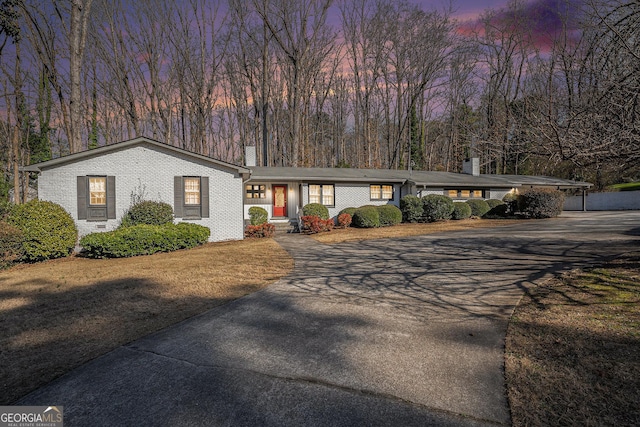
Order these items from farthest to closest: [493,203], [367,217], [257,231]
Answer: [493,203], [367,217], [257,231]

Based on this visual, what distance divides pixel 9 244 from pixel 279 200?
37.2ft

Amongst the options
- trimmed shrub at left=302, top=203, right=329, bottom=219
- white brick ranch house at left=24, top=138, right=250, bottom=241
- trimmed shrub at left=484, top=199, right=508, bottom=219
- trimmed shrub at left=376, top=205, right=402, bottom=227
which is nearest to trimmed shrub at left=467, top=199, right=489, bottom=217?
trimmed shrub at left=484, top=199, right=508, bottom=219

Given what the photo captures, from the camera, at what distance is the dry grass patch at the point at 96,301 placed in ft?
11.2

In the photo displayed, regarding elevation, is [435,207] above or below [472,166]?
below

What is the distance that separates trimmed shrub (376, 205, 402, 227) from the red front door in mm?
5487

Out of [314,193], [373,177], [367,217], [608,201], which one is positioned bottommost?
[367,217]

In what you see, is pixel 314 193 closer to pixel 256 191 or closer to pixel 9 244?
pixel 256 191

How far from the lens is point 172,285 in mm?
6402

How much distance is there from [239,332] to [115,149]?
39.8 feet

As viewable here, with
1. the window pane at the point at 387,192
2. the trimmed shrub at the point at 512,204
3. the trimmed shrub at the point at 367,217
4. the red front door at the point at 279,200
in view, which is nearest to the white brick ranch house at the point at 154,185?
the red front door at the point at 279,200

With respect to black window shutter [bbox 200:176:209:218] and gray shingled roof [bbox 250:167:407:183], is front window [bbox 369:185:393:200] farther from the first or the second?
black window shutter [bbox 200:176:209:218]

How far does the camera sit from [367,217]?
16.9m

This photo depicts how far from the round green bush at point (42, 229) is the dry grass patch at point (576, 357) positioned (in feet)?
43.6

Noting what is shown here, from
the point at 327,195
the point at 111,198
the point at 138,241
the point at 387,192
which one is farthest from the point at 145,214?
the point at 387,192
